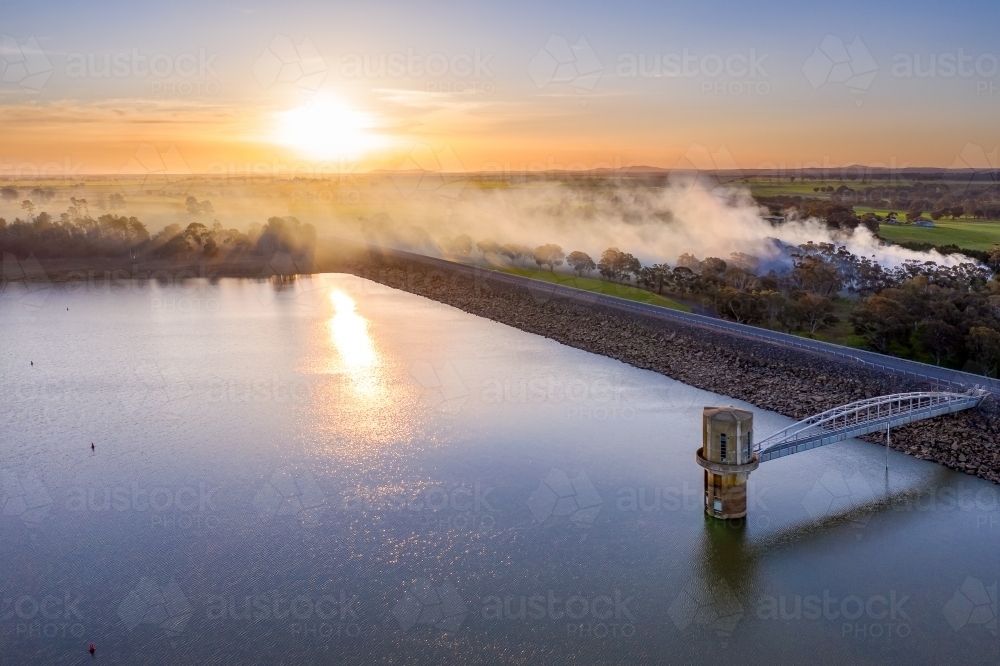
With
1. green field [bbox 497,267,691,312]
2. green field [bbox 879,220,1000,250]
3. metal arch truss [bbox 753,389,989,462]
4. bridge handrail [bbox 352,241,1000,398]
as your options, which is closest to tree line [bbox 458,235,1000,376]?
green field [bbox 497,267,691,312]

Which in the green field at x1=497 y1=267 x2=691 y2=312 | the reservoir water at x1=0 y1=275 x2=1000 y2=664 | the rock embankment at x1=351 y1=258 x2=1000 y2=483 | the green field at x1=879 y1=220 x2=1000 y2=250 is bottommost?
the reservoir water at x1=0 y1=275 x2=1000 y2=664

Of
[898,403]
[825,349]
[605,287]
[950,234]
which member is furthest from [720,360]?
[950,234]

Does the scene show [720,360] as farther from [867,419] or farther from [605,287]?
[605,287]

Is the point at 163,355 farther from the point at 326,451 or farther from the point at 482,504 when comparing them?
the point at 482,504

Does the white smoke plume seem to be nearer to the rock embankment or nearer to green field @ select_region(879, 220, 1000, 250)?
green field @ select_region(879, 220, 1000, 250)

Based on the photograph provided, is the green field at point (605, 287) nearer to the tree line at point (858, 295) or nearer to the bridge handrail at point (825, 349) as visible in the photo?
the tree line at point (858, 295)

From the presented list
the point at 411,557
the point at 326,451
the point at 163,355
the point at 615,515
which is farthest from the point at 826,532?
the point at 163,355
